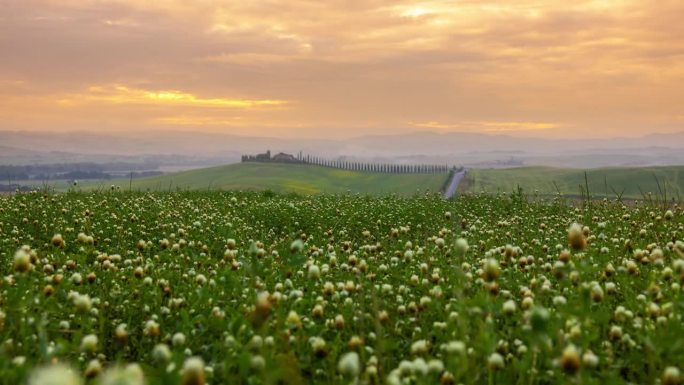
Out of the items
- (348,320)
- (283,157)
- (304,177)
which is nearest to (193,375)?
(348,320)

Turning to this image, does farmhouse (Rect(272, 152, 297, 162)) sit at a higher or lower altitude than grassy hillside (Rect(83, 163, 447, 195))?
higher

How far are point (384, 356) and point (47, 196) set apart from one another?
46.3ft

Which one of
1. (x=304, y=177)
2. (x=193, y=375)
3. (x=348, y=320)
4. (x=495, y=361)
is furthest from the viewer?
(x=304, y=177)

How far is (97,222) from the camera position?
44.1ft

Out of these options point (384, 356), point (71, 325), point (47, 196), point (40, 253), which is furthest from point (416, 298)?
point (47, 196)

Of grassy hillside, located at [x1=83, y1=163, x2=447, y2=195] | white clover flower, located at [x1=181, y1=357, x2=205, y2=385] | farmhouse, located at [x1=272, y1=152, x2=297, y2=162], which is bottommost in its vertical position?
grassy hillside, located at [x1=83, y1=163, x2=447, y2=195]

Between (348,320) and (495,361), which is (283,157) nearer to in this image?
(348,320)

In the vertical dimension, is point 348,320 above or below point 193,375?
below

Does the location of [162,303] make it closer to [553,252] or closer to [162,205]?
[553,252]

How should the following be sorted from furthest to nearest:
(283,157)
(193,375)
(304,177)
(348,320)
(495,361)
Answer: (283,157), (304,177), (348,320), (495,361), (193,375)

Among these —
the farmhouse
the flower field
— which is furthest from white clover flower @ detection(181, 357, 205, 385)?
the farmhouse

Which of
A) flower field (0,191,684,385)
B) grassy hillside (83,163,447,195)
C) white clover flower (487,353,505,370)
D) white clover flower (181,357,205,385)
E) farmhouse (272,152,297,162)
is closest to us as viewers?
white clover flower (181,357,205,385)

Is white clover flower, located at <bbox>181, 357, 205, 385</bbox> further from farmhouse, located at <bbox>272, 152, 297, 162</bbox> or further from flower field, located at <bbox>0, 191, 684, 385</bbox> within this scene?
farmhouse, located at <bbox>272, 152, 297, 162</bbox>

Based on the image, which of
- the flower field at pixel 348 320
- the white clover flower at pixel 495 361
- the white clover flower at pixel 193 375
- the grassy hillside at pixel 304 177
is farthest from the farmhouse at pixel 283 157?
the white clover flower at pixel 193 375
